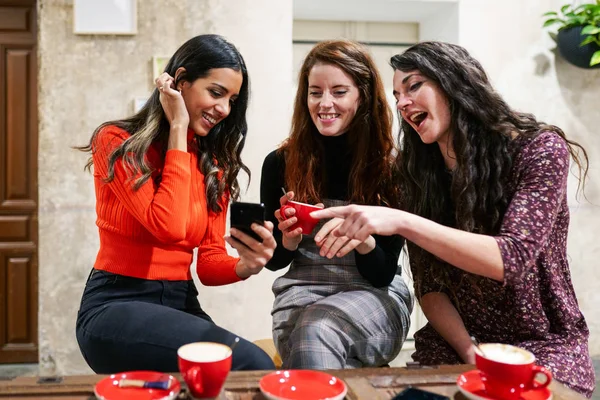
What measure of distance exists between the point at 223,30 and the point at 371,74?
4.97 feet

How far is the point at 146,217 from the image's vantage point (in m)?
1.99

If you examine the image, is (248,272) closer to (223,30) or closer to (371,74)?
(371,74)

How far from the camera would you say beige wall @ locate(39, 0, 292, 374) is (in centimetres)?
347

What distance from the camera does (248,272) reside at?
7.04ft

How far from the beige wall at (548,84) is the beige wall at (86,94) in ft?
4.27

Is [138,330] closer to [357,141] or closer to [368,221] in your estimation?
[368,221]

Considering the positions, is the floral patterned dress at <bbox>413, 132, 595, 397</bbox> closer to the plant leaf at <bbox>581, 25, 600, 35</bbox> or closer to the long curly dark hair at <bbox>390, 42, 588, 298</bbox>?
the long curly dark hair at <bbox>390, 42, 588, 298</bbox>

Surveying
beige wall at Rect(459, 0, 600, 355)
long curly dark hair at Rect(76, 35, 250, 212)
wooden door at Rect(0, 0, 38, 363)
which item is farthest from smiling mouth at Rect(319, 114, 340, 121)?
wooden door at Rect(0, 0, 38, 363)

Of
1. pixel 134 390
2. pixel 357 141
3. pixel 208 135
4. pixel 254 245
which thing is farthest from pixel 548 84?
pixel 134 390

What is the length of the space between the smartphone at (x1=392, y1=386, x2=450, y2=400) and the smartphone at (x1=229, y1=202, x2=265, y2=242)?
62 centimetres

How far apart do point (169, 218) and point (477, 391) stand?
45.0 inches

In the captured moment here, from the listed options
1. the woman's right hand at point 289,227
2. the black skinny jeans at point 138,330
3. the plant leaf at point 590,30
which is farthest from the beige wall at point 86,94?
the plant leaf at point 590,30

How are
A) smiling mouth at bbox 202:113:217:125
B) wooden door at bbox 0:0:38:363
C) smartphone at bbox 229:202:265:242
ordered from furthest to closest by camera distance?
wooden door at bbox 0:0:38:363, smiling mouth at bbox 202:113:217:125, smartphone at bbox 229:202:265:242

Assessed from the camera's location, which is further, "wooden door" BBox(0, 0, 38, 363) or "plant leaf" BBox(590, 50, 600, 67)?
"wooden door" BBox(0, 0, 38, 363)
